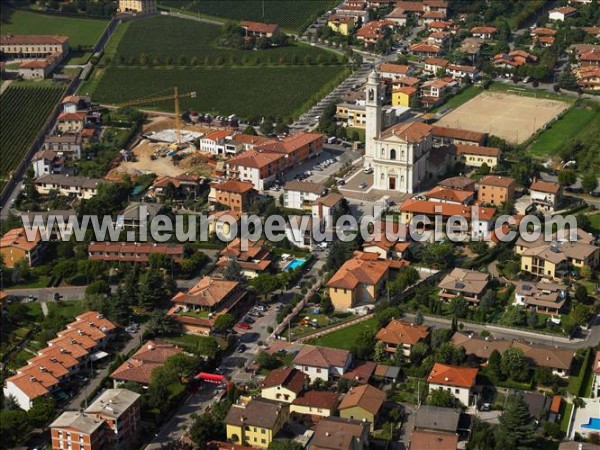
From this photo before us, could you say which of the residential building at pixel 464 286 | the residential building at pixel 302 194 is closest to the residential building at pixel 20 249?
the residential building at pixel 302 194

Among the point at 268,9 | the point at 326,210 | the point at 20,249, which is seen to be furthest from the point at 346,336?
the point at 268,9

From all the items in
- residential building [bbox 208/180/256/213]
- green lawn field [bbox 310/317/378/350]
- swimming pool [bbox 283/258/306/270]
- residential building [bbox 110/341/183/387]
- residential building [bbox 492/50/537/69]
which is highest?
residential building [bbox 492/50/537/69]

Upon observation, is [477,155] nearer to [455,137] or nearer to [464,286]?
[455,137]

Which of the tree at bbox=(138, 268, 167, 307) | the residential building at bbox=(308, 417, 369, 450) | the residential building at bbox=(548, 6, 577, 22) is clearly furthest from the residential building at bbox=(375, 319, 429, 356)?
the residential building at bbox=(548, 6, 577, 22)

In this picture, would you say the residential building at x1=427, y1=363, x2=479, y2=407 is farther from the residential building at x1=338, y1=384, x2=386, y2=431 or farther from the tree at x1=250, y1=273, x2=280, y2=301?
the tree at x1=250, y1=273, x2=280, y2=301

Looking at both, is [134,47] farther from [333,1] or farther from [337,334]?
[337,334]

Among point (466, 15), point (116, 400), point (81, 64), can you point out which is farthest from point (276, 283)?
point (466, 15)

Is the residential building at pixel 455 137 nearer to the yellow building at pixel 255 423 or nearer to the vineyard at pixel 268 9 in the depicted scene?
the yellow building at pixel 255 423
